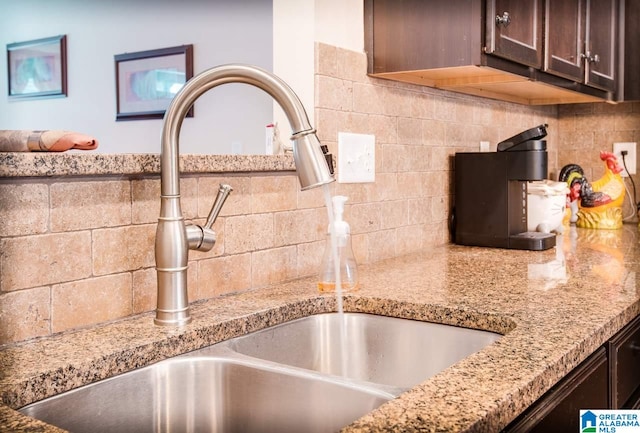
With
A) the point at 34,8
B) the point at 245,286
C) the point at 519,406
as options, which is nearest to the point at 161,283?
the point at 245,286

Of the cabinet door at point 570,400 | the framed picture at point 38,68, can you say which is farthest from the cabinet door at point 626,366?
the framed picture at point 38,68

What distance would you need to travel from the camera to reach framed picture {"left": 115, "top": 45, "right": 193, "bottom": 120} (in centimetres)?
423

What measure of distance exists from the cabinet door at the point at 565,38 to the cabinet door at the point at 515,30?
0.08m

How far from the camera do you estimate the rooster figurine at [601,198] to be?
2.61 meters

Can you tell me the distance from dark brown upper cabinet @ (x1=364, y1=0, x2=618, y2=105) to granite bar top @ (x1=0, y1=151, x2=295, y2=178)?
588 millimetres

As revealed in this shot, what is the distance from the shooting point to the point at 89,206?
1.08 meters

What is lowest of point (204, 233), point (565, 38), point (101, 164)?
point (204, 233)

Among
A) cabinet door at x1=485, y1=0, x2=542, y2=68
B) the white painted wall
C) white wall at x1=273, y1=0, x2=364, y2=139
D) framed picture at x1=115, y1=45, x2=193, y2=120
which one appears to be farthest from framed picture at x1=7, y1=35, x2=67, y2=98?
cabinet door at x1=485, y1=0, x2=542, y2=68

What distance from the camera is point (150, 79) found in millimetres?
4355

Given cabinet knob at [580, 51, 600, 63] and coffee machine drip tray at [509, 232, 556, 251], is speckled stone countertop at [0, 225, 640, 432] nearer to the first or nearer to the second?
coffee machine drip tray at [509, 232, 556, 251]

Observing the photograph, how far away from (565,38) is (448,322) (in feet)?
4.23

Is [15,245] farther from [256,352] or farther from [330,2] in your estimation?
[330,2]

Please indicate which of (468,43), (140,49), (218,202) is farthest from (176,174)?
(140,49)

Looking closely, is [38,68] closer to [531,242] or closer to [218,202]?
[531,242]
